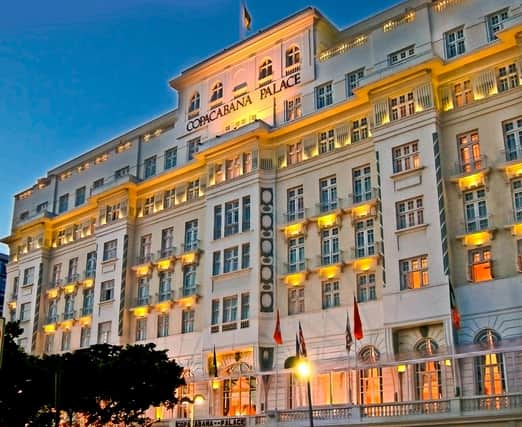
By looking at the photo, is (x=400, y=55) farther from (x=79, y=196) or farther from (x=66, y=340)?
(x=66, y=340)

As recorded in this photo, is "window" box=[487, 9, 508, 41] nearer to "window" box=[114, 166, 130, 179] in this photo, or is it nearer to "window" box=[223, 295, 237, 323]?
"window" box=[223, 295, 237, 323]

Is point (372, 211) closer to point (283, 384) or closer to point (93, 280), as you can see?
point (283, 384)

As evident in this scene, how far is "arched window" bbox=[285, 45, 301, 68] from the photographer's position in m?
44.6

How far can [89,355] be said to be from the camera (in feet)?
118

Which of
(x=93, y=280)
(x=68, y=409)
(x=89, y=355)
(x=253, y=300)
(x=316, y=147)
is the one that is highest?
(x=316, y=147)

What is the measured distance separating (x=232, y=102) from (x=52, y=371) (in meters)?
21.4

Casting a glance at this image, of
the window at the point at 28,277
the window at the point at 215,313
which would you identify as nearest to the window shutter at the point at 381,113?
the window at the point at 215,313

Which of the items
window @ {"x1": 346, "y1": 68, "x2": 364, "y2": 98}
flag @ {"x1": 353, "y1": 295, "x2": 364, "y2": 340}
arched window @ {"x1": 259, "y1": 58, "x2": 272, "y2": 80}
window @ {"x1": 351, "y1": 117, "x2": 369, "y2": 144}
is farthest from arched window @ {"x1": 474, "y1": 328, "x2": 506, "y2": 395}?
arched window @ {"x1": 259, "y1": 58, "x2": 272, "y2": 80}

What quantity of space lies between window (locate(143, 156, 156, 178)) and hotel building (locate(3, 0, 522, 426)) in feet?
0.75

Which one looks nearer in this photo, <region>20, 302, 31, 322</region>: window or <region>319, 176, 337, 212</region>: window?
<region>319, 176, 337, 212</region>: window

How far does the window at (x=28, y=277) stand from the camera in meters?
57.9

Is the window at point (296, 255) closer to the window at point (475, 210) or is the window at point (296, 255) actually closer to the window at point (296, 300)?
the window at point (296, 300)

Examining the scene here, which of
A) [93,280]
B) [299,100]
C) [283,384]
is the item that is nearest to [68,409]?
[283,384]

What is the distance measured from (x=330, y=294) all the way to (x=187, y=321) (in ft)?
36.1
